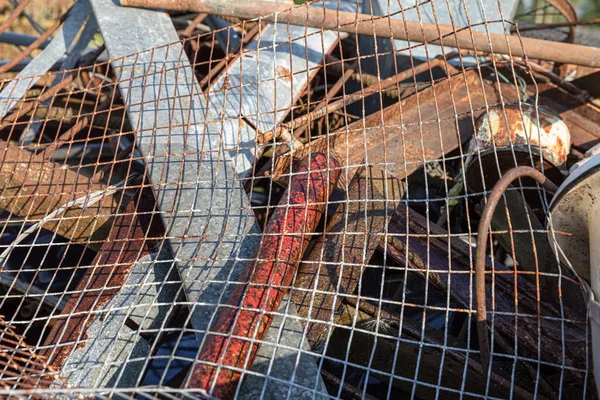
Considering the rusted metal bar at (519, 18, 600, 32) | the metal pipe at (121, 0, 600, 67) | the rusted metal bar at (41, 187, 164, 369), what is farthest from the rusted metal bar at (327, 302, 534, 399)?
the rusted metal bar at (519, 18, 600, 32)

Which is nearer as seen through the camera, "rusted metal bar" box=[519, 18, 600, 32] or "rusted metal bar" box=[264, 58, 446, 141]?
"rusted metal bar" box=[264, 58, 446, 141]

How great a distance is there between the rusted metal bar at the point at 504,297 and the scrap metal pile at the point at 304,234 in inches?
0.4

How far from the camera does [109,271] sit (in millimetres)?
2914

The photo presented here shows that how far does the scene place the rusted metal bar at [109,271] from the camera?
2.64 metres

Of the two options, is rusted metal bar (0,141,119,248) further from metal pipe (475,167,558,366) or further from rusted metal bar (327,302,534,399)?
metal pipe (475,167,558,366)

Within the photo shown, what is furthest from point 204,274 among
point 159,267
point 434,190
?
point 434,190

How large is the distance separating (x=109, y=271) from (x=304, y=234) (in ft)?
3.11

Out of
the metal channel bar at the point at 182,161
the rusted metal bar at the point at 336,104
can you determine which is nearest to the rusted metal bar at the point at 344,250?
the metal channel bar at the point at 182,161

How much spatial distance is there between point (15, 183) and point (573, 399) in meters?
2.88

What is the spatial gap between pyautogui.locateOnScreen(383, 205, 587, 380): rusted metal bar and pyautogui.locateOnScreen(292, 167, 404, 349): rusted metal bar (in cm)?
12

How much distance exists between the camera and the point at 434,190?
14.2ft

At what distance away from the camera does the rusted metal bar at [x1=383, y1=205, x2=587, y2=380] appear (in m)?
2.48

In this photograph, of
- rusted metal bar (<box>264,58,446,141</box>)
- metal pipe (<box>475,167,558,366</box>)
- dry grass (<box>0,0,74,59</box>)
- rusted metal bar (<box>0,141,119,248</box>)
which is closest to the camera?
metal pipe (<box>475,167,558,366</box>)

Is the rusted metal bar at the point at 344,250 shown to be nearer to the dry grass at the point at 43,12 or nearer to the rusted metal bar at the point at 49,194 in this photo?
the rusted metal bar at the point at 49,194
